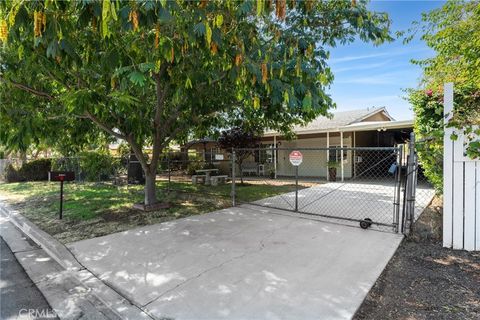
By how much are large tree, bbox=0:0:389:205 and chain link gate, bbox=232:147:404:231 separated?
7.24 feet

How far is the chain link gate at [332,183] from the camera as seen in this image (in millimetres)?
6598

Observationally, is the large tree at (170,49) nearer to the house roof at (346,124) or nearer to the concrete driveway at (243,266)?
the concrete driveway at (243,266)

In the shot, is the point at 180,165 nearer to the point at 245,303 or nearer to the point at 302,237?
the point at 302,237

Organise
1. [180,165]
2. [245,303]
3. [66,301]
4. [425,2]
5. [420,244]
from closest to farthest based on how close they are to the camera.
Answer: [245,303], [66,301], [420,244], [425,2], [180,165]

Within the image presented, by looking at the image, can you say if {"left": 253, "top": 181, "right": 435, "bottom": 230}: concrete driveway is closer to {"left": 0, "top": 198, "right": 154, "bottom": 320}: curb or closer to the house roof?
the house roof

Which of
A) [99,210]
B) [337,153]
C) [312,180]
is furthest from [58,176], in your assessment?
[337,153]

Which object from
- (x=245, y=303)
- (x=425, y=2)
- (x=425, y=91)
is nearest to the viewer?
(x=245, y=303)

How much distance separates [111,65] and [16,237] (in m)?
4.44

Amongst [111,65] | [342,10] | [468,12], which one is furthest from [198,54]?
[468,12]

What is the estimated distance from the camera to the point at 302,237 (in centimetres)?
498

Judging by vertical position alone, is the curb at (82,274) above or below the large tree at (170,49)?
below

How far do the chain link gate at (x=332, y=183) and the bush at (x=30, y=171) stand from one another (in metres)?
11.8

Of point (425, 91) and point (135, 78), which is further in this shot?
point (425, 91)

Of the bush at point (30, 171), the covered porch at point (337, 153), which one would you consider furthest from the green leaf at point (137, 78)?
the bush at point (30, 171)
